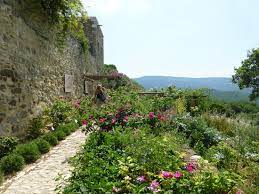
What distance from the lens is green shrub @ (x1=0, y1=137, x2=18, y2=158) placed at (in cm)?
873

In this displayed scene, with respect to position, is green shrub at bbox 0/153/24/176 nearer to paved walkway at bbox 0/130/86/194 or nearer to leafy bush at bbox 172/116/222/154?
paved walkway at bbox 0/130/86/194

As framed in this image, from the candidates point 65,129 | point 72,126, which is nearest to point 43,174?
point 65,129

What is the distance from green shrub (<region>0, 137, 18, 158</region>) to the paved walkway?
0.85m

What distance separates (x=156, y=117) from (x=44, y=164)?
2666 mm

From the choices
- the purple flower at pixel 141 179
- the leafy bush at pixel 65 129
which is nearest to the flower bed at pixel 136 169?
the purple flower at pixel 141 179

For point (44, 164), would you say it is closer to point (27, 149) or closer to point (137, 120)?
point (27, 149)

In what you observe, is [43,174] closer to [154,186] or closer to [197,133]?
[154,186]

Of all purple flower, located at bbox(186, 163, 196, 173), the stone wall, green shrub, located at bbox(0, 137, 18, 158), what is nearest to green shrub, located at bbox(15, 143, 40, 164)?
green shrub, located at bbox(0, 137, 18, 158)

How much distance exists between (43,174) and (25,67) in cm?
418

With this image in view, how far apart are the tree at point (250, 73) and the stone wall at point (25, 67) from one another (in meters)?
22.9

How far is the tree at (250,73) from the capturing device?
3419 cm

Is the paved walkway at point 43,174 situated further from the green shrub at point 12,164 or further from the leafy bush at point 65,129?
the leafy bush at point 65,129

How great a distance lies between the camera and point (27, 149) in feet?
27.4

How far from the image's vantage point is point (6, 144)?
8883mm
